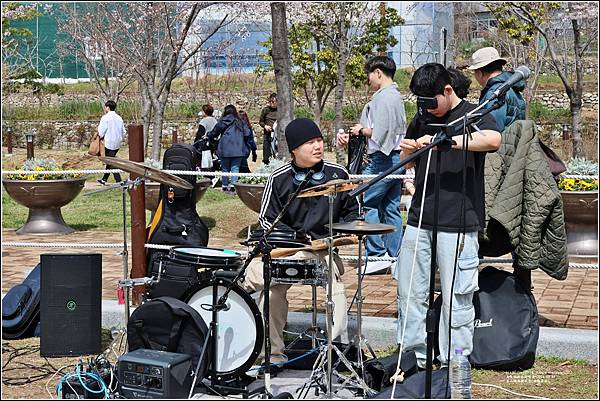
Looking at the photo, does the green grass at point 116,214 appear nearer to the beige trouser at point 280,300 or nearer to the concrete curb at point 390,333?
the concrete curb at point 390,333

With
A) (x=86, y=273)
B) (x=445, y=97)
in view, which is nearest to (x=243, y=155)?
(x=86, y=273)

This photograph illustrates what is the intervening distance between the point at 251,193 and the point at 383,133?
2632mm

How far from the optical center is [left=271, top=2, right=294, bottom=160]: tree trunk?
1129cm

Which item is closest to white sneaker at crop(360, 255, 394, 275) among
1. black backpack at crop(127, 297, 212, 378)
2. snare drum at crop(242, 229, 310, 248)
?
snare drum at crop(242, 229, 310, 248)

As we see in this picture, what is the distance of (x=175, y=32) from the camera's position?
1923 centimetres

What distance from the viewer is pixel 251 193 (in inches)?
384

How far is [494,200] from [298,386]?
5.25 feet

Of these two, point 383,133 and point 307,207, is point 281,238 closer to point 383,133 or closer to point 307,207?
point 307,207

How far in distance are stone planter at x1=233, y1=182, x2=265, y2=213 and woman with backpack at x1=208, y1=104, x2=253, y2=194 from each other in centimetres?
477

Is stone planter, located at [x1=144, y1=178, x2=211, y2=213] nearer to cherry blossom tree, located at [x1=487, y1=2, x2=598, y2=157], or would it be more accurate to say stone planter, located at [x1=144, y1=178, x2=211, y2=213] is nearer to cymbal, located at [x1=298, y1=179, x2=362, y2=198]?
cymbal, located at [x1=298, y1=179, x2=362, y2=198]

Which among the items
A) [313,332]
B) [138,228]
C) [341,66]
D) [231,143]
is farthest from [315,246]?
[341,66]

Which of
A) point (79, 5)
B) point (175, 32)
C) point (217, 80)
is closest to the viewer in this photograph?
point (175, 32)

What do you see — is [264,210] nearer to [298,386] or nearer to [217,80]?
[298,386]

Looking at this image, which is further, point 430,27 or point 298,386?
point 430,27
